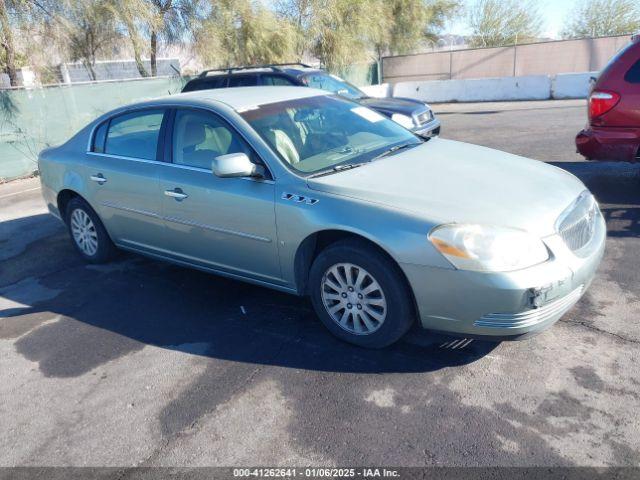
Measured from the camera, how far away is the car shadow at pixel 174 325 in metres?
3.48

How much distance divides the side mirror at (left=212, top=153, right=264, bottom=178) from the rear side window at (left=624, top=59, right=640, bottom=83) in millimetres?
4607

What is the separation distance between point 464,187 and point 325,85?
8.44 meters

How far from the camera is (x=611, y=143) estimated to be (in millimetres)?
6016

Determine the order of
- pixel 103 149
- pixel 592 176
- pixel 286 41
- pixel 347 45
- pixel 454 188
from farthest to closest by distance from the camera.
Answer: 1. pixel 347 45
2. pixel 286 41
3. pixel 592 176
4. pixel 103 149
5. pixel 454 188

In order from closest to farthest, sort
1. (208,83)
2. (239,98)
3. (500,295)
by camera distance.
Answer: (500,295) < (239,98) < (208,83)

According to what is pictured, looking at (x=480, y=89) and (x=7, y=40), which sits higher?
(x=7, y=40)

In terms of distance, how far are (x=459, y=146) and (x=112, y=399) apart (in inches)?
126

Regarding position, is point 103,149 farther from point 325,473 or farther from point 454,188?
point 325,473

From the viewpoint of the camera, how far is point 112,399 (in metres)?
3.28

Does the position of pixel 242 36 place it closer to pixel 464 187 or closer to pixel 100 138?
pixel 100 138

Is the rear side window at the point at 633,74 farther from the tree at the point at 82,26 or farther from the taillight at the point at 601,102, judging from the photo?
the tree at the point at 82,26

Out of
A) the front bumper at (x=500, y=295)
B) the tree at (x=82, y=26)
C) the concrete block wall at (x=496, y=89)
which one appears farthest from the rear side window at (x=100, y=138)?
the concrete block wall at (x=496, y=89)

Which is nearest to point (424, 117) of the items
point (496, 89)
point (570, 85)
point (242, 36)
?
point (242, 36)

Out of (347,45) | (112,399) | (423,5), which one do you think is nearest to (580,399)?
(112,399)
